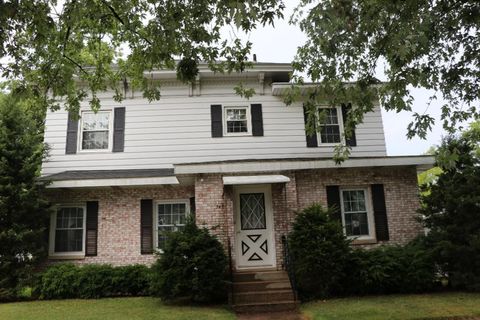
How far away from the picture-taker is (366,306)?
9.30 metres

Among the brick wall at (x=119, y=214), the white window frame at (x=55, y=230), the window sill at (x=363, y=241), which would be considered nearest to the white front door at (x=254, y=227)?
the brick wall at (x=119, y=214)

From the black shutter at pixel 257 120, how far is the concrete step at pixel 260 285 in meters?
5.48

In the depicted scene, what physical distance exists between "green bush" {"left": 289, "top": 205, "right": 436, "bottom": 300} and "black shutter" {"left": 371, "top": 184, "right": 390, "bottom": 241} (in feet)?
4.75

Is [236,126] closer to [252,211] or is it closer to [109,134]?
[252,211]

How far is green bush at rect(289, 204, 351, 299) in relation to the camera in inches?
399

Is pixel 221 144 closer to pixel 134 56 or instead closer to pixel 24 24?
pixel 134 56

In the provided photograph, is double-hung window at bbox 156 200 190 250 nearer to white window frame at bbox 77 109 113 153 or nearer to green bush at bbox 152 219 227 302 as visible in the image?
white window frame at bbox 77 109 113 153

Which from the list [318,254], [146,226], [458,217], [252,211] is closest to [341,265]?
[318,254]

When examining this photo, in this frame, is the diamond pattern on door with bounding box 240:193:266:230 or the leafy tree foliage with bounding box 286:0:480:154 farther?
the diamond pattern on door with bounding box 240:193:266:230

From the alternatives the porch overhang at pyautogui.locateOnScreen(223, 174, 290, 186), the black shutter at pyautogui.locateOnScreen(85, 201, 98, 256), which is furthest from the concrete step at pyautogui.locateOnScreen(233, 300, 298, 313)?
the black shutter at pyautogui.locateOnScreen(85, 201, 98, 256)

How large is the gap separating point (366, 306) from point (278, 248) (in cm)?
288

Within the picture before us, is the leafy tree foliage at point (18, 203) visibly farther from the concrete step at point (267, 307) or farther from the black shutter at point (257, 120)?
the black shutter at point (257, 120)

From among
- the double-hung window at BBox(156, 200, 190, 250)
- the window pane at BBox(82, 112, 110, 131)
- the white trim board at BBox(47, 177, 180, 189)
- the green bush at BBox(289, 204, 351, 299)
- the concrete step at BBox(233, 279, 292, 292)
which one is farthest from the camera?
the window pane at BBox(82, 112, 110, 131)

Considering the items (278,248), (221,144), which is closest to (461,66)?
(278,248)
